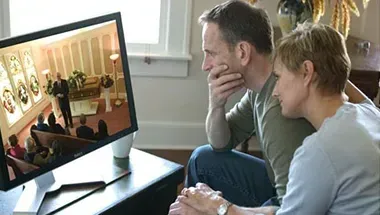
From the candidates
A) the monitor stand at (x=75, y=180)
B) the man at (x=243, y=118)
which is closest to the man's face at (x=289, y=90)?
the man at (x=243, y=118)

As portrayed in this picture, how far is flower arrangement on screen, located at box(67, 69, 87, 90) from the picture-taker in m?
1.63

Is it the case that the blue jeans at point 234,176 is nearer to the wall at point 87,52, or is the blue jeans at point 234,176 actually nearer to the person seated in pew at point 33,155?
the wall at point 87,52

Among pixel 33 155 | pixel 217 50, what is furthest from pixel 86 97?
pixel 217 50

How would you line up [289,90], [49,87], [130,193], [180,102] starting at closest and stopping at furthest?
[289,90] → [49,87] → [130,193] → [180,102]

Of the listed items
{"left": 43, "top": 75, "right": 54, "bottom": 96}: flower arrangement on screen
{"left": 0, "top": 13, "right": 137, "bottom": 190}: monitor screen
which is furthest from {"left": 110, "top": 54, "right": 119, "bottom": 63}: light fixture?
{"left": 43, "top": 75, "right": 54, "bottom": 96}: flower arrangement on screen

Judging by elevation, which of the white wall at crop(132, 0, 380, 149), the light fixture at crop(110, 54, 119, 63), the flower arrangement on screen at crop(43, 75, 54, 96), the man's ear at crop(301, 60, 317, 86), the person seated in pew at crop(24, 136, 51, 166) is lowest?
the white wall at crop(132, 0, 380, 149)

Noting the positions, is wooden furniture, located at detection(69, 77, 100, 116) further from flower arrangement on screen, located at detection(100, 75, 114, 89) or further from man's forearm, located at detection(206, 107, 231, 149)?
man's forearm, located at detection(206, 107, 231, 149)

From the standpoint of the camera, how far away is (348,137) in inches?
53.0

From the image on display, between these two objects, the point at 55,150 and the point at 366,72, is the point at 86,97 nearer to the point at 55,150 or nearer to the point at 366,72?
the point at 55,150

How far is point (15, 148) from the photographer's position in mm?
1519

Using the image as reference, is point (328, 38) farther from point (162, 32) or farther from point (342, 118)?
point (162, 32)

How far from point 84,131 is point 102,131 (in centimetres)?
7

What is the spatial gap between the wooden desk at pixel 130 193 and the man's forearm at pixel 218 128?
0.22m

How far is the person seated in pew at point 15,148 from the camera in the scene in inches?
59.2
